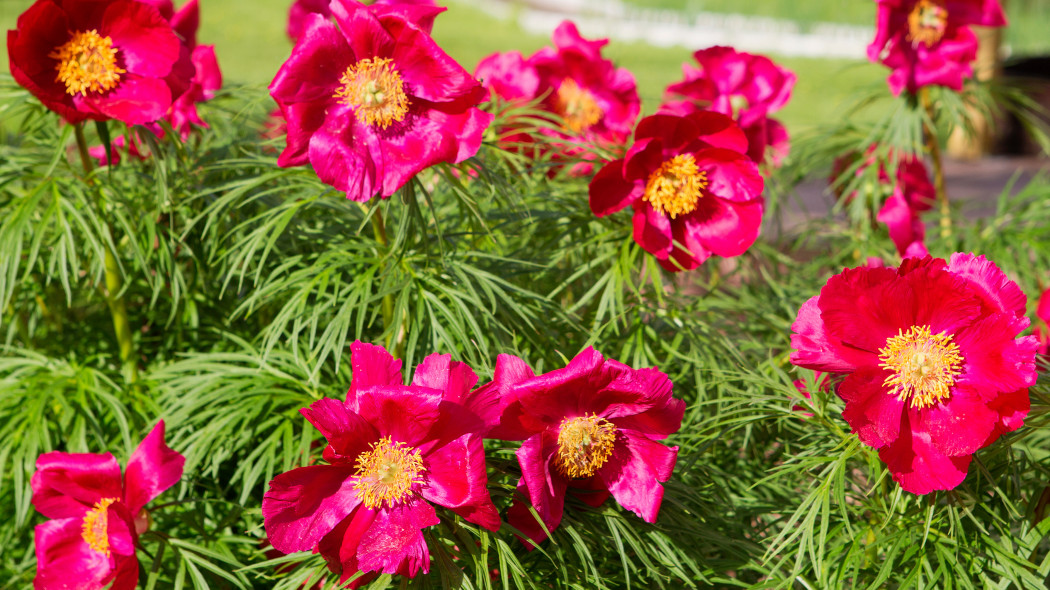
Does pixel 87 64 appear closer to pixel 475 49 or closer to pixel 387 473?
pixel 387 473

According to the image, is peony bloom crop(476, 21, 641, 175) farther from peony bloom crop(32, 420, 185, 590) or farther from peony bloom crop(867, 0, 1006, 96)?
peony bloom crop(32, 420, 185, 590)

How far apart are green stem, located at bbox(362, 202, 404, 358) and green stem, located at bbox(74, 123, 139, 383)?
0.35 meters

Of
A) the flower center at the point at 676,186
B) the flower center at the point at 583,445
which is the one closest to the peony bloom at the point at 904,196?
the flower center at the point at 676,186

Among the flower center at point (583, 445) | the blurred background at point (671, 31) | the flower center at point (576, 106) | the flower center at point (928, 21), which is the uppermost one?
the flower center at point (928, 21)

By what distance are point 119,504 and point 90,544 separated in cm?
10

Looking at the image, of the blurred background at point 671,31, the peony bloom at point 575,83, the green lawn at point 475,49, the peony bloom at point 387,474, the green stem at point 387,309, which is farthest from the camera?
the blurred background at point 671,31

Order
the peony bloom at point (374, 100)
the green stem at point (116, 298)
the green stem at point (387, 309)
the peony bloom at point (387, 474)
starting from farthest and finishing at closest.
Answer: the green stem at point (116, 298) < the green stem at point (387, 309) < the peony bloom at point (374, 100) < the peony bloom at point (387, 474)

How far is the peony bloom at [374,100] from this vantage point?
1.06 m

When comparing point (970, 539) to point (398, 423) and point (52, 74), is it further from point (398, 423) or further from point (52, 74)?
point (52, 74)

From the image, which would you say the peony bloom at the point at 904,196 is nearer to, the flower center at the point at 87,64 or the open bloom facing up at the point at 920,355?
the open bloom facing up at the point at 920,355

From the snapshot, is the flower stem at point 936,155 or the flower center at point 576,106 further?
the flower stem at point 936,155

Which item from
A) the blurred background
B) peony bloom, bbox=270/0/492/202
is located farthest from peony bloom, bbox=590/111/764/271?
the blurred background

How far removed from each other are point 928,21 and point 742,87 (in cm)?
35

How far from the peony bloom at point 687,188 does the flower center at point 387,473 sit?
1.44ft
